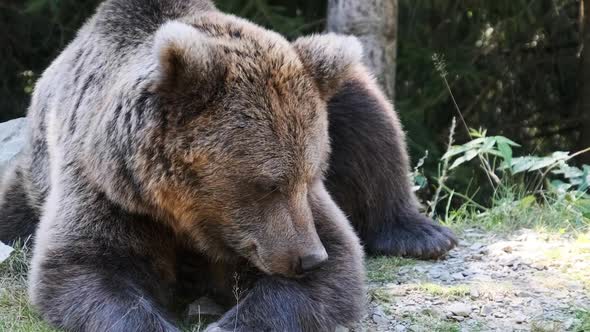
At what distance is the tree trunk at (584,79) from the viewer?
10711 millimetres

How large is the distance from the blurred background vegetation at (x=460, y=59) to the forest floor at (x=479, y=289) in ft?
10.5

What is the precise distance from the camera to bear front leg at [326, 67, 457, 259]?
5402 mm

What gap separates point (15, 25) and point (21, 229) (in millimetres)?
5535

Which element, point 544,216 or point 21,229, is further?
point 544,216

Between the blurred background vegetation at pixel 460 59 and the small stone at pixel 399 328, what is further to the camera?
the blurred background vegetation at pixel 460 59

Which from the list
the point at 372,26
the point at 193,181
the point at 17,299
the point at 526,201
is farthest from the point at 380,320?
the point at 372,26

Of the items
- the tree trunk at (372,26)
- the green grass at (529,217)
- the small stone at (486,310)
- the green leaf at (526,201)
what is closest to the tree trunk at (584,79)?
the tree trunk at (372,26)

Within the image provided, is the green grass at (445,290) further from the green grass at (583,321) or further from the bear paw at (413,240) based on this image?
the bear paw at (413,240)

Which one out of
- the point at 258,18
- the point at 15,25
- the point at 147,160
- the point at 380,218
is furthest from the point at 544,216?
the point at 15,25

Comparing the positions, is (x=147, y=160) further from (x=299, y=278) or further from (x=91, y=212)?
(x=299, y=278)

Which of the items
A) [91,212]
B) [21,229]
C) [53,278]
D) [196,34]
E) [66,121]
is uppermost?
[196,34]

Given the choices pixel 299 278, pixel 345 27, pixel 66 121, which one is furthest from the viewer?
pixel 345 27

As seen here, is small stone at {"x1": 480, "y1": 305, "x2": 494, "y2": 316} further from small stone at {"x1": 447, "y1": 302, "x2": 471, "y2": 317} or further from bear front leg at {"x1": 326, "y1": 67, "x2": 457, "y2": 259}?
bear front leg at {"x1": 326, "y1": 67, "x2": 457, "y2": 259}

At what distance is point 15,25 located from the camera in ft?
33.7
